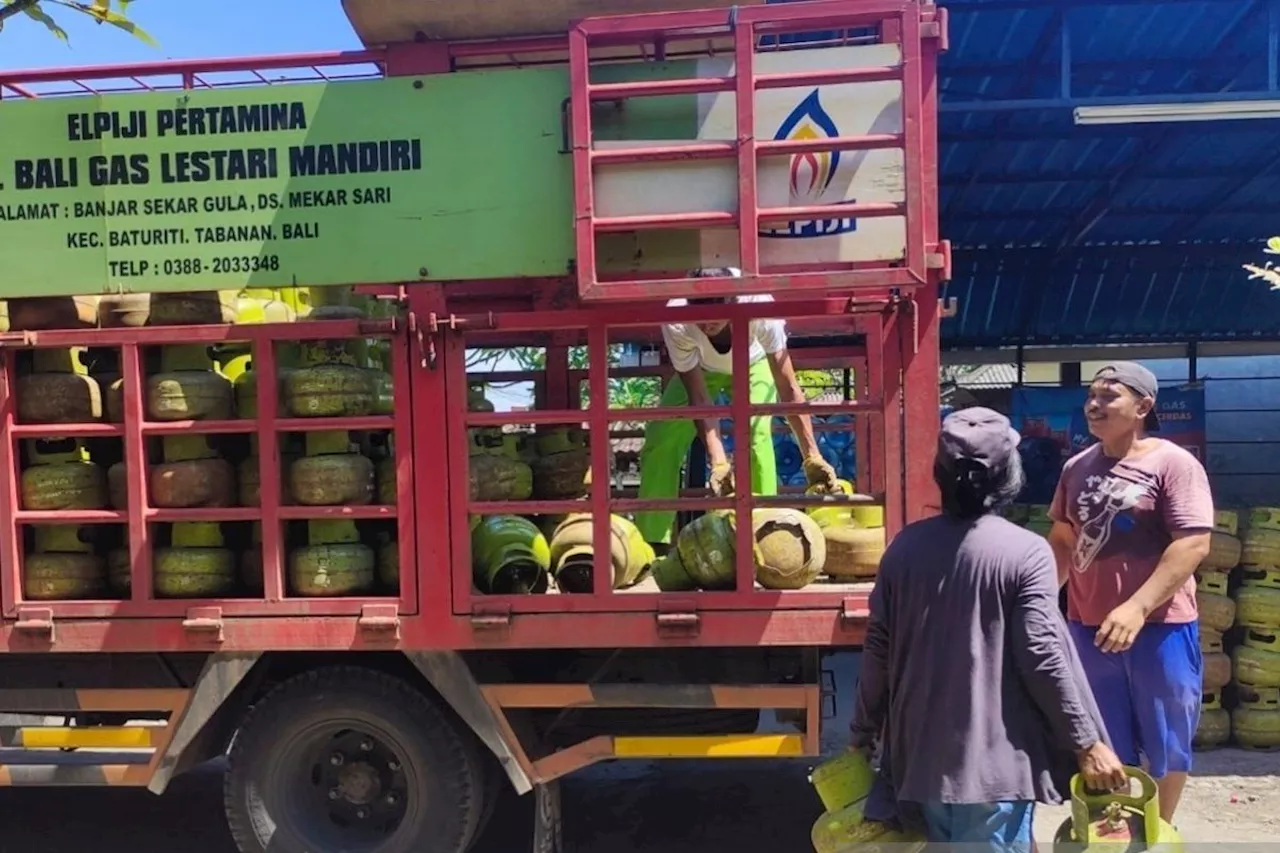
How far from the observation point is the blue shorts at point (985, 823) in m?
2.29

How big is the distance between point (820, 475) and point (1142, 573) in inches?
42.8

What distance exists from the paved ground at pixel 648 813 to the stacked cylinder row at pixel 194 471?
1.38m

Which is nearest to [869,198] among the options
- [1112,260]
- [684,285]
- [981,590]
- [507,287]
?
[684,285]

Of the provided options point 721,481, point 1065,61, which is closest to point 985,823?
point 721,481

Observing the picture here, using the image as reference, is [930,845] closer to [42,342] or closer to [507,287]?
[507,287]

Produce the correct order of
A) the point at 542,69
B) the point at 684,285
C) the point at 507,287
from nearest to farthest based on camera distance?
the point at 684,285 → the point at 542,69 → the point at 507,287

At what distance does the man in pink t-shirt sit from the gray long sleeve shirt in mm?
844

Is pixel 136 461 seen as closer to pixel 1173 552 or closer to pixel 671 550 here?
pixel 671 550

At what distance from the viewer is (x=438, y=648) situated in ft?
10.8

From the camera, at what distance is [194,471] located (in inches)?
135

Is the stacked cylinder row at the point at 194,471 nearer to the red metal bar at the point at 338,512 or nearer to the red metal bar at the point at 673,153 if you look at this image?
the red metal bar at the point at 338,512

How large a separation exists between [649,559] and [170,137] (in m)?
2.23

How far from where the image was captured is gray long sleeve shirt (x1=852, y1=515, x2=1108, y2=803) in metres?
2.23

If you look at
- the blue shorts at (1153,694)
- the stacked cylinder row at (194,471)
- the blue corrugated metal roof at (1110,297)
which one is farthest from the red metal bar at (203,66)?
the blue corrugated metal roof at (1110,297)
